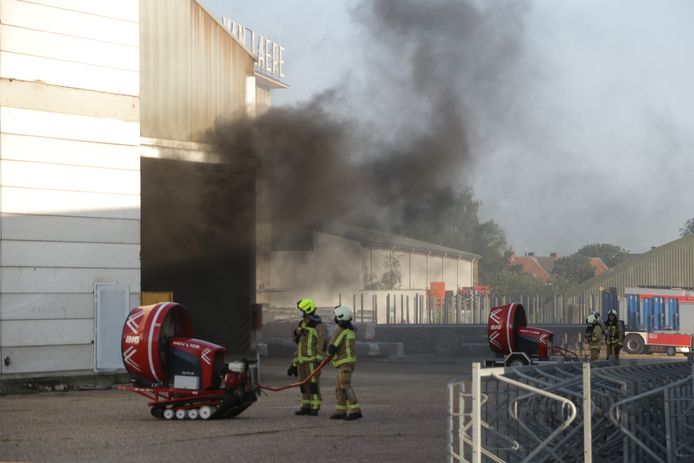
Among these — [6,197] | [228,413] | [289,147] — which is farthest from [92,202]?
[289,147]

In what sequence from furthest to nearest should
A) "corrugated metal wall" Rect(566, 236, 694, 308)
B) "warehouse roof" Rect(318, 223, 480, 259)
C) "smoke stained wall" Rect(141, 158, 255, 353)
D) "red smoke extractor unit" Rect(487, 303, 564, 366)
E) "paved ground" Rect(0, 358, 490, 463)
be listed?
"corrugated metal wall" Rect(566, 236, 694, 308) → "warehouse roof" Rect(318, 223, 480, 259) → "smoke stained wall" Rect(141, 158, 255, 353) → "red smoke extractor unit" Rect(487, 303, 564, 366) → "paved ground" Rect(0, 358, 490, 463)

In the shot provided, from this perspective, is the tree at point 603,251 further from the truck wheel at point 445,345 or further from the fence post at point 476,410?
the fence post at point 476,410

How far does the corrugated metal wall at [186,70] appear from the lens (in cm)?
2409

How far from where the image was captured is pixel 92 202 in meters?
21.6

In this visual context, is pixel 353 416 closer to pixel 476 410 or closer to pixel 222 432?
pixel 222 432

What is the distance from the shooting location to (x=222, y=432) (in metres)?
14.0

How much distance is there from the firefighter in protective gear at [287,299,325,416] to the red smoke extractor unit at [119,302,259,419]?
708mm

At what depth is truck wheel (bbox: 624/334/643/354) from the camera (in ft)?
145

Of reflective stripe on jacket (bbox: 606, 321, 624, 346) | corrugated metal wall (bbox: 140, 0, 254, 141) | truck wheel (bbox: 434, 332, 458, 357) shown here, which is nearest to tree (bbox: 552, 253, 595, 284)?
truck wheel (bbox: 434, 332, 458, 357)

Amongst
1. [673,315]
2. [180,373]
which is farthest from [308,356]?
[673,315]

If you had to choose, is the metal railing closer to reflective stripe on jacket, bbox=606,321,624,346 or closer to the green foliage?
reflective stripe on jacket, bbox=606,321,624,346

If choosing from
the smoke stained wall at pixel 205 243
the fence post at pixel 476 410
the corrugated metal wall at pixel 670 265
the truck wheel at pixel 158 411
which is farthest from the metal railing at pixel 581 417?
the corrugated metal wall at pixel 670 265

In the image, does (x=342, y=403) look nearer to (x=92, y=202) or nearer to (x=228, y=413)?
(x=228, y=413)

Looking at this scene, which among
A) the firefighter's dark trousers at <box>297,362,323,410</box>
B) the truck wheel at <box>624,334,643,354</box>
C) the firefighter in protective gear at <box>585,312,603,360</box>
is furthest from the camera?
the truck wheel at <box>624,334,643,354</box>
